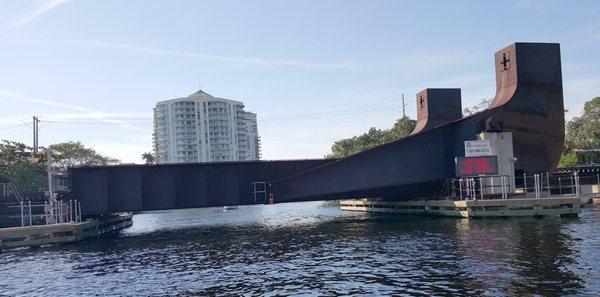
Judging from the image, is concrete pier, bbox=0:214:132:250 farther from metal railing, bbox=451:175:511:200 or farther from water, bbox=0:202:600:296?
metal railing, bbox=451:175:511:200

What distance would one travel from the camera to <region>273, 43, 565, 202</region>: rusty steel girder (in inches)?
2116

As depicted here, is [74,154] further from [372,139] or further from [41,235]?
[41,235]

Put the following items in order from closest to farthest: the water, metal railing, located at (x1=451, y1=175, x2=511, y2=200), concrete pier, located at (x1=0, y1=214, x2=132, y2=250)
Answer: the water → concrete pier, located at (x1=0, y1=214, x2=132, y2=250) → metal railing, located at (x1=451, y1=175, x2=511, y2=200)

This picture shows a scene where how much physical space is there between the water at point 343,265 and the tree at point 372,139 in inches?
3492

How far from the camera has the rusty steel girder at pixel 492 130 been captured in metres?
53.8

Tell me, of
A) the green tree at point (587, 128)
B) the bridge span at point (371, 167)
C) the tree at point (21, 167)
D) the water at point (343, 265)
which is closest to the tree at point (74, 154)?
the tree at point (21, 167)

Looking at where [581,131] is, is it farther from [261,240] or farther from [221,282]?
[221,282]

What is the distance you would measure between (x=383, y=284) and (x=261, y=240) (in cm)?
2206

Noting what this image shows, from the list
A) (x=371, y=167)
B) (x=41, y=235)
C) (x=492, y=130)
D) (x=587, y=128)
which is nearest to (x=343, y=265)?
(x=371, y=167)

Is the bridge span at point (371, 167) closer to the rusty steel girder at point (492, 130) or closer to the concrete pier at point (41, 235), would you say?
the rusty steel girder at point (492, 130)

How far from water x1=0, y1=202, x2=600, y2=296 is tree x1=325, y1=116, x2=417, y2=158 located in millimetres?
88693

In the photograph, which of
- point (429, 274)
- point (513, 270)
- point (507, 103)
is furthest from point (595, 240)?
point (507, 103)

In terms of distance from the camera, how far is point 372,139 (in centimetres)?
14888

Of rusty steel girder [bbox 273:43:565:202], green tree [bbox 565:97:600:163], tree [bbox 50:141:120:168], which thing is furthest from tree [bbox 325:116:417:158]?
tree [bbox 50:141:120:168]
